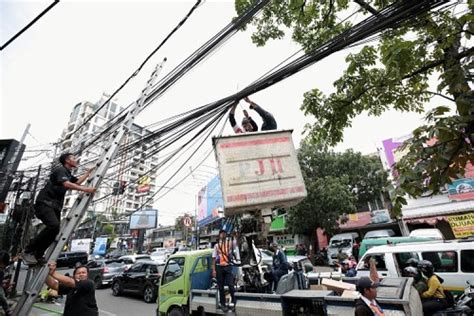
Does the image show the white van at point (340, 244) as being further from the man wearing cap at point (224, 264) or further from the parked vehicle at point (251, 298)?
the man wearing cap at point (224, 264)

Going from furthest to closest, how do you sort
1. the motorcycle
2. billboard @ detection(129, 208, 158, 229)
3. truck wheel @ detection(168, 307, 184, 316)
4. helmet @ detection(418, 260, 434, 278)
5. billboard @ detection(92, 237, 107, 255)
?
billboard @ detection(129, 208, 158, 229) < billboard @ detection(92, 237, 107, 255) < truck wheel @ detection(168, 307, 184, 316) < helmet @ detection(418, 260, 434, 278) < the motorcycle

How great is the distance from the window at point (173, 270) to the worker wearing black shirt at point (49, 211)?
3.55 m

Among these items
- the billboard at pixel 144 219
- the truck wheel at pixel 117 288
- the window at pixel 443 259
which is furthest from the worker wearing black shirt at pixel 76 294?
the billboard at pixel 144 219

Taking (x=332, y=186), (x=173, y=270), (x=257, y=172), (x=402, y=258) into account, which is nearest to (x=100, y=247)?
(x=332, y=186)

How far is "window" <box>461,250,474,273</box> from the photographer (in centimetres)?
621

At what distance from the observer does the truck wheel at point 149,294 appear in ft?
35.8

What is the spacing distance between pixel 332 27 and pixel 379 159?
16.3m

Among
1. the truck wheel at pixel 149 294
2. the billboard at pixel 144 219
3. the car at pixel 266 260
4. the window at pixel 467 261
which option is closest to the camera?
the window at pixel 467 261

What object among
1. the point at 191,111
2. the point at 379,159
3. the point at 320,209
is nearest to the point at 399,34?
the point at 191,111

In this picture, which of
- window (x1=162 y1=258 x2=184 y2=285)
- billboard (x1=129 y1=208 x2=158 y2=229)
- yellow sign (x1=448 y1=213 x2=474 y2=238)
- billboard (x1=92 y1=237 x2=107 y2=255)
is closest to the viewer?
window (x1=162 y1=258 x2=184 y2=285)

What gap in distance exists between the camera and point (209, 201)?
35.1m

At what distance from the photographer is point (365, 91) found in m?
5.10

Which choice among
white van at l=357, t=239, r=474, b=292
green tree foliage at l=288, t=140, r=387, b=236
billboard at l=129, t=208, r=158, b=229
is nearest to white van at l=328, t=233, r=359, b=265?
green tree foliage at l=288, t=140, r=387, b=236

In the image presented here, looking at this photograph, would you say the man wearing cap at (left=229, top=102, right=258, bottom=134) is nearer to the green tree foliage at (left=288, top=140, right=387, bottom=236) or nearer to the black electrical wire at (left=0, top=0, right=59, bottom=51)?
the black electrical wire at (left=0, top=0, right=59, bottom=51)
